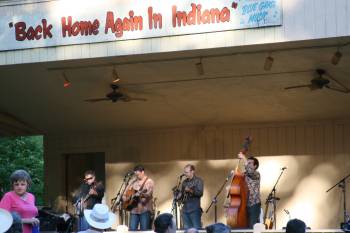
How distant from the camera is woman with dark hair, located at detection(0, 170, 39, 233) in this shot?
6.59 metres

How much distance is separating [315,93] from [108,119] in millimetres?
4156

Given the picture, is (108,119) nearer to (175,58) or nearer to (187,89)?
(187,89)

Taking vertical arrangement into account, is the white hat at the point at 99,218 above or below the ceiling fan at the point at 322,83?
below

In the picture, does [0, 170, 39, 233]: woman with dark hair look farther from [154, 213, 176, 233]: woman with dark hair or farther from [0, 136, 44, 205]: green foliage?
[0, 136, 44, 205]: green foliage

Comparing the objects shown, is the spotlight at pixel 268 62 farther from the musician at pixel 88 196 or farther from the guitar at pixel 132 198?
the musician at pixel 88 196

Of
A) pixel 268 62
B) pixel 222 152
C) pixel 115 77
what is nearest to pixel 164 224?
pixel 268 62

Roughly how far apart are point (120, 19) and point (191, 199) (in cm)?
292

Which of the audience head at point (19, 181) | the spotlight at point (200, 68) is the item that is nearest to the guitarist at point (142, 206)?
the spotlight at point (200, 68)

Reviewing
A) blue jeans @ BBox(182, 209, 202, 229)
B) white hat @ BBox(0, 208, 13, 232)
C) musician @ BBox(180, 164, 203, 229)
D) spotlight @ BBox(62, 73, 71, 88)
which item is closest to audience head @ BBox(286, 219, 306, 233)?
white hat @ BBox(0, 208, 13, 232)

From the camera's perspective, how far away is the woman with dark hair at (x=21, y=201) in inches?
259

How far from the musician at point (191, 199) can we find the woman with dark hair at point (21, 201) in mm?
3895

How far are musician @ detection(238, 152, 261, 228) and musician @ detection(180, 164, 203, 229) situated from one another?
0.76 metres

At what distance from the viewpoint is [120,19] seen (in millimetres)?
9719

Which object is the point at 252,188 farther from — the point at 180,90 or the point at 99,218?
the point at 99,218
